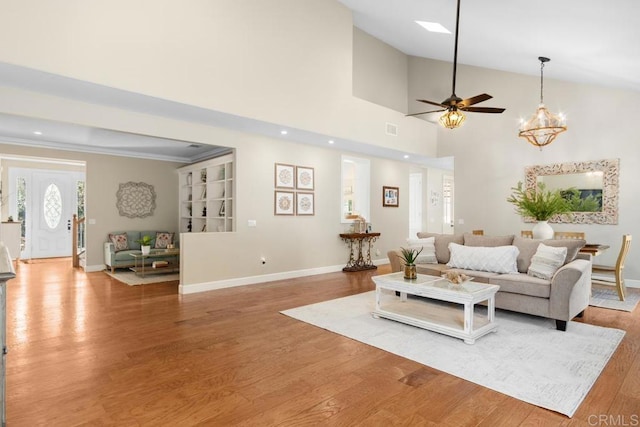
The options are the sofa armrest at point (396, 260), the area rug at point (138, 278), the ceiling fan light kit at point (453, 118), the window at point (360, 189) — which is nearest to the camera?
the ceiling fan light kit at point (453, 118)

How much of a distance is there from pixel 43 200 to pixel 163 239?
148 inches

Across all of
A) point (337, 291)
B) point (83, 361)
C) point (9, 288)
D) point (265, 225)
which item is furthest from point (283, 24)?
point (9, 288)

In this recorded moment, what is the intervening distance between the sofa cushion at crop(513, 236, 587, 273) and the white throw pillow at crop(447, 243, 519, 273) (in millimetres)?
108

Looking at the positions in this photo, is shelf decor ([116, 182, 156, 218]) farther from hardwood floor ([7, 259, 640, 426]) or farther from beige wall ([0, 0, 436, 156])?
beige wall ([0, 0, 436, 156])

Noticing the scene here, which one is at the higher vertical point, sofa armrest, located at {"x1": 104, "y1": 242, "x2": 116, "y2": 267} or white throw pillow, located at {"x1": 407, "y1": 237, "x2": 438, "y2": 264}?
white throw pillow, located at {"x1": 407, "y1": 237, "x2": 438, "y2": 264}

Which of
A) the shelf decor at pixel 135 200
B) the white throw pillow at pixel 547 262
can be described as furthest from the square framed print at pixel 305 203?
the shelf decor at pixel 135 200

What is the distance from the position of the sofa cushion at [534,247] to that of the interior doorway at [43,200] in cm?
982

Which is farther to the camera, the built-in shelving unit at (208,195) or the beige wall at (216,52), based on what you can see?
the built-in shelving unit at (208,195)

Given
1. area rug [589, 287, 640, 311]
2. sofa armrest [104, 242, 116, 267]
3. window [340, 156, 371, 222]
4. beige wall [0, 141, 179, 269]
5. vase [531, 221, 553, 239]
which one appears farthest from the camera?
window [340, 156, 371, 222]

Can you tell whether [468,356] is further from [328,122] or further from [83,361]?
[328,122]

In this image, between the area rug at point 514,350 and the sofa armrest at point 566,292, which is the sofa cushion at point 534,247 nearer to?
the sofa armrest at point 566,292

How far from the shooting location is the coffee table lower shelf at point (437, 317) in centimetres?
341

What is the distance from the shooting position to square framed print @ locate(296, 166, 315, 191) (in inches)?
271

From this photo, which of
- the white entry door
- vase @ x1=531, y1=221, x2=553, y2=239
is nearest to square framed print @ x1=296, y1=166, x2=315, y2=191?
vase @ x1=531, y1=221, x2=553, y2=239
